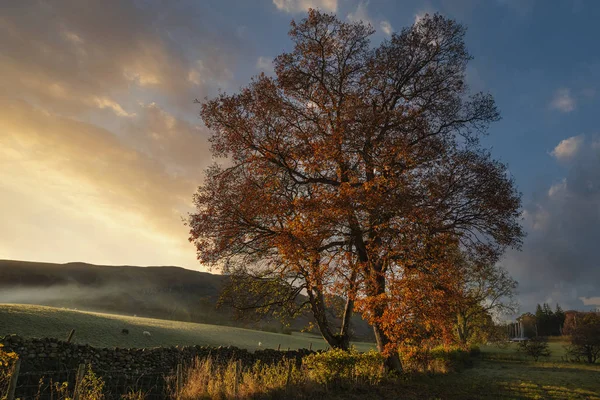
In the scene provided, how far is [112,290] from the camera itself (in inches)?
4075

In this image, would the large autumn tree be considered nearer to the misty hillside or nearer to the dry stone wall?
the dry stone wall

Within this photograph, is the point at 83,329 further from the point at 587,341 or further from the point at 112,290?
the point at 112,290

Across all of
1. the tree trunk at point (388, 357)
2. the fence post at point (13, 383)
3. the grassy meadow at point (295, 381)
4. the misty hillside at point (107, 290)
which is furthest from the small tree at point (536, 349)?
the fence post at point (13, 383)

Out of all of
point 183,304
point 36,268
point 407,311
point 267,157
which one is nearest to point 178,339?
point 267,157

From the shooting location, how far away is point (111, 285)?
4247 inches

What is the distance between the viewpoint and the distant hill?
87375mm

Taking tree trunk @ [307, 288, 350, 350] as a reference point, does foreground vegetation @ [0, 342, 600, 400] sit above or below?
below

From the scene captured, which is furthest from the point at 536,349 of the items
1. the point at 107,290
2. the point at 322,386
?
the point at 107,290

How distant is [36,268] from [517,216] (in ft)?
399

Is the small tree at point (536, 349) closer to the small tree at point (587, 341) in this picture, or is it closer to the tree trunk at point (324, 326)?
the small tree at point (587, 341)

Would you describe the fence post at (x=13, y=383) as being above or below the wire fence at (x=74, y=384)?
above

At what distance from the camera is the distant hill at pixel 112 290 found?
87.4 m

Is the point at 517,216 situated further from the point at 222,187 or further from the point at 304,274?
the point at 222,187

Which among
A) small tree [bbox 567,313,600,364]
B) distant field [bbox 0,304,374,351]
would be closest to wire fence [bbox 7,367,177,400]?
distant field [bbox 0,304,374,351]
